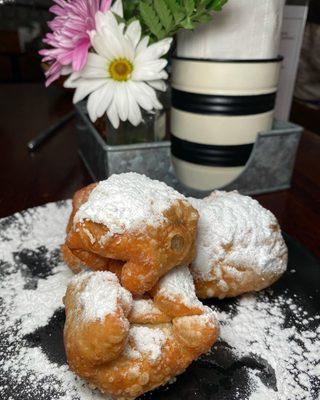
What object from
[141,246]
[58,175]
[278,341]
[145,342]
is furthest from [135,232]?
[58,175]

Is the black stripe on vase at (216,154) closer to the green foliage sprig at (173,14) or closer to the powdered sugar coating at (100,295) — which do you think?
the green foliage sprig at (173,14)

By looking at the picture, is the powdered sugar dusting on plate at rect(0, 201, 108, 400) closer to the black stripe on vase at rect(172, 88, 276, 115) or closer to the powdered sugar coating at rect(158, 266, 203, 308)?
the powdered sugar coating at rect(158, 266, 203, 308)

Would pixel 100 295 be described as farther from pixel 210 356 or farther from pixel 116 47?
pixel 116 47

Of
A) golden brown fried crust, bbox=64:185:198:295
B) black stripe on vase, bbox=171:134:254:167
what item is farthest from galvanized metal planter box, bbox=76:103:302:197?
golden brown fried crust, bbox=64:185:198:295

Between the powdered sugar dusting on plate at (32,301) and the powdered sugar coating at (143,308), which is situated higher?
the powdered sugar coating at (143,308)

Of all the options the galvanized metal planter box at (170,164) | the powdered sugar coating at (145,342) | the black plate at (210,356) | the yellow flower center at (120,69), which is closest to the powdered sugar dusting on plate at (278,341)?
the black plate at (210,356)

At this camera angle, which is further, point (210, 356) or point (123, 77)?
point (123, 77)
